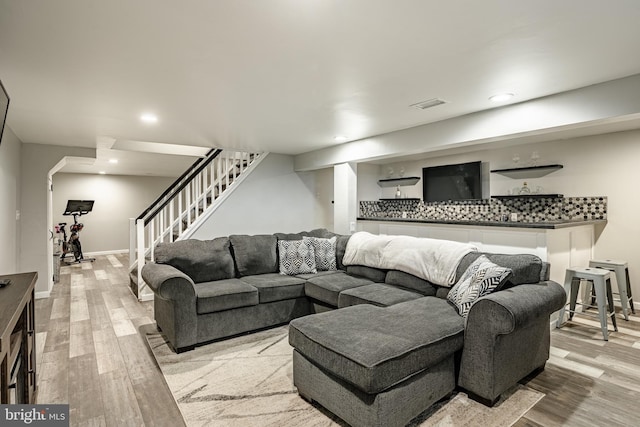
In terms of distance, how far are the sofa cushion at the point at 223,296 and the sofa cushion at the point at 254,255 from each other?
1.42 feet

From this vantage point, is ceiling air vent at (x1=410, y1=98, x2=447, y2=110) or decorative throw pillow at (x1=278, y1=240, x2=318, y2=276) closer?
ceiling air vent at (x1=410, y1=98, x2=447, y2=110)

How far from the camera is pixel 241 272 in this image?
397 cm

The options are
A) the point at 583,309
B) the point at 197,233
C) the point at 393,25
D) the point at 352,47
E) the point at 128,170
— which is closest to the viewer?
the point at 393,25

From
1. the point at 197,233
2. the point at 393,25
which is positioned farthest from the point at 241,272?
the point at 393,25

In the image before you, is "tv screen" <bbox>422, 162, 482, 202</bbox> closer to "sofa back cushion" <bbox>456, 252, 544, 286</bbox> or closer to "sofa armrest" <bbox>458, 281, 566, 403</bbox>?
"sofa back cushion" <bbox>456, 252, 544, 286</bbox>

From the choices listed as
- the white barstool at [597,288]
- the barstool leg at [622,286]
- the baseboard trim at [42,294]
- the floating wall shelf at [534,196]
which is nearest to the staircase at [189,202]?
the baseboard trim at [42,294]

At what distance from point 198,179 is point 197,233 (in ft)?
2.87

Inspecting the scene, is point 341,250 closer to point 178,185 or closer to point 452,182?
point 452,182

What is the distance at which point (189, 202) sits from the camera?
549cm

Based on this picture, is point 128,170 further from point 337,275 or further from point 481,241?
point 481,241

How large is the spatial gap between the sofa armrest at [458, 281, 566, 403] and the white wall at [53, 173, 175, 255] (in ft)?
31.9

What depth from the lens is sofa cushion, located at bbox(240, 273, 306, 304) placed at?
355 cm

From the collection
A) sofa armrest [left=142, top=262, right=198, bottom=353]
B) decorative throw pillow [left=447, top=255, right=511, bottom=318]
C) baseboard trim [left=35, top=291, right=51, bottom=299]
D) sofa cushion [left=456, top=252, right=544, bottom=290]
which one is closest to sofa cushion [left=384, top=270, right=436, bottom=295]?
decorative throw pillow [left=447, top=255, right=511, bottom=318]

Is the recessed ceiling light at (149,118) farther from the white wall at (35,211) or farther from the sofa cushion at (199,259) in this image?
the white wall at (35,211)
